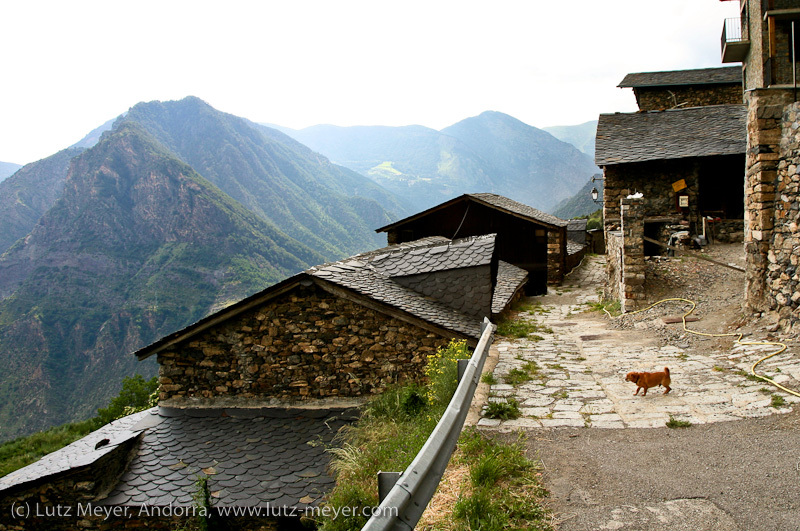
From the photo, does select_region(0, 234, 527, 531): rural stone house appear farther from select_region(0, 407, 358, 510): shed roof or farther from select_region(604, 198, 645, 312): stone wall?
select_region(604, 198, 645, 312): stone wall

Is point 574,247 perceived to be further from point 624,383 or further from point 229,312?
point 624,383

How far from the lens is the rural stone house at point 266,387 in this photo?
7789 millimetres

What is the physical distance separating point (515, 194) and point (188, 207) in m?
124

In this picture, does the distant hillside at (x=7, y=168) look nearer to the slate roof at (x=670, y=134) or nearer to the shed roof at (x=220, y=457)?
the shed roof at (x=220, y=457)

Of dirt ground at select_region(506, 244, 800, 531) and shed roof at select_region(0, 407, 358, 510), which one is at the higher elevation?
dirt ground at select_region(506, 244, 800, 531)

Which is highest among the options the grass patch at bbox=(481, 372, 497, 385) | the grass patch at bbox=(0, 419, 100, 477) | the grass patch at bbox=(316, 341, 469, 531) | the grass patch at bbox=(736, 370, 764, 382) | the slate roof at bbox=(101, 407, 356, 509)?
the grass patch at bbox=(736, 370, 764, 382)

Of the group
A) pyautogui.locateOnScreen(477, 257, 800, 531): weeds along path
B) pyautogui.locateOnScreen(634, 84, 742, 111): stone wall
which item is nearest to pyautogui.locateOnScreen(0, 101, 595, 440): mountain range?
pyautogui.locateOnScreen(634, 84, 742, 111): stone wall

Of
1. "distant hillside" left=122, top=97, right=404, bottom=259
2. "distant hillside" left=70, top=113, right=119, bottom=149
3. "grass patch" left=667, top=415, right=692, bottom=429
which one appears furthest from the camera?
"distant hillside" left=70, top=113, right=119, bottom=149

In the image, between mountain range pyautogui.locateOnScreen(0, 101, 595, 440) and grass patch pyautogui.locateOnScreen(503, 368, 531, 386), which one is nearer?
grass patch pyautogui.locateOnScreen(503, 368, 531, 386)

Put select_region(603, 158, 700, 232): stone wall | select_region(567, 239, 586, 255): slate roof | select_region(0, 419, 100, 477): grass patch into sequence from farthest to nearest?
Result: select_region(0, 419, 100, 477): grass patch, select_region(567, 239, 586, 255): slate roof, select_region(603, 158, 700, 232): stone wall

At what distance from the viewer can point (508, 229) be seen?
2125 centimetres

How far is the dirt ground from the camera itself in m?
2.76

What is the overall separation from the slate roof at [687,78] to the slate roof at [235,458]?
27719mm

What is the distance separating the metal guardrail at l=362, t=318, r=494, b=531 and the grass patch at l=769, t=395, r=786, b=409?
10.9 ft
